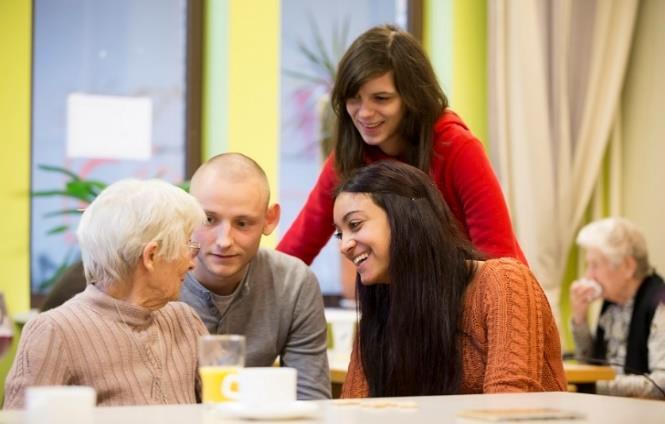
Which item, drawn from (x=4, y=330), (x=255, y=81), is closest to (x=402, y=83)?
(x=4, y=330)

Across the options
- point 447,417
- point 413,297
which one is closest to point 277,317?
point 413,297

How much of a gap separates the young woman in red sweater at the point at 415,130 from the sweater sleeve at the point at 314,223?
4.8 inches

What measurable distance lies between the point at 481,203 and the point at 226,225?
678 mm

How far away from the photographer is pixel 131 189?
2.24 metres

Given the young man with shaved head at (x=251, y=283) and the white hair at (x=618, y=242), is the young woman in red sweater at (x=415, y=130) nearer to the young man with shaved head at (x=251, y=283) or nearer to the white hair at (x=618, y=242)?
the young man with shaved head at (x=251, y=283)

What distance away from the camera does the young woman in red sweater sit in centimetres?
294

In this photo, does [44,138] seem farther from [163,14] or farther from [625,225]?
[625,225]

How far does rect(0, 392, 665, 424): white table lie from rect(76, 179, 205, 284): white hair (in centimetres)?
56

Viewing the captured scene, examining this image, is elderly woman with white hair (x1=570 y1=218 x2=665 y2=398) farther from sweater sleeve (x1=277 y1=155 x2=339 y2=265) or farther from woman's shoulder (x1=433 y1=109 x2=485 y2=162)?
woman's shoulder (x1=433 y1=109 x2=485 y2=162)

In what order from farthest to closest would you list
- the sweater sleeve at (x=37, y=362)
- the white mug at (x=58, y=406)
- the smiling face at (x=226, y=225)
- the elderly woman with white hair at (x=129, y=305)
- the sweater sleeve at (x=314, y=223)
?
the sweater sleeve at (x=314, y=223) → the smiling face at (x=226, y=225) → the elderly woman with white hair at (x=129, y=305) → the sweater sleeve at (x=37, y=362) → the white mug at (x=58, y=406)

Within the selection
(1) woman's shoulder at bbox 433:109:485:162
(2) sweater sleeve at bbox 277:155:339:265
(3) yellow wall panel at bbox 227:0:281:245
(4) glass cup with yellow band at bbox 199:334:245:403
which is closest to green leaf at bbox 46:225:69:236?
(3) yellow wall panel at bbox 227:0:281:245

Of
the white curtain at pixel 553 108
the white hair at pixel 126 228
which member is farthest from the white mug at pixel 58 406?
the white curtain at pixel 553 108

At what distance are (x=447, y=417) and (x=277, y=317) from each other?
4.16 ft

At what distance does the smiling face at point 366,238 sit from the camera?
2447 mm
